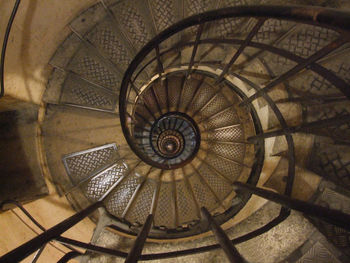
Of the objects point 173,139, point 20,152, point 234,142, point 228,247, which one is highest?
point 20,152

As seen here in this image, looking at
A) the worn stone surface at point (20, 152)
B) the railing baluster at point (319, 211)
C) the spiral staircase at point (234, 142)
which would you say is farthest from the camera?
the worn stone surface at point (20, 152)

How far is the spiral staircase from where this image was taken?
8.77ft

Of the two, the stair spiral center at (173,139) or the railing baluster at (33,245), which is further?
the stair spiral center at (173,139)

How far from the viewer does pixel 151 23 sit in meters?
3.10

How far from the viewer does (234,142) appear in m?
4.75

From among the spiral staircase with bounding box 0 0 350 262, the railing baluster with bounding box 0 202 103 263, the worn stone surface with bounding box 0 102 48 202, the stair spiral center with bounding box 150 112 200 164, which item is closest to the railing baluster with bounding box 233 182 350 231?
the spiral staircase with bounding box 0 0 350 262

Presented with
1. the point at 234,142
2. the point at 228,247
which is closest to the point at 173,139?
the point at 234,142

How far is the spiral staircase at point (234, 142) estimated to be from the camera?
8.77 feet

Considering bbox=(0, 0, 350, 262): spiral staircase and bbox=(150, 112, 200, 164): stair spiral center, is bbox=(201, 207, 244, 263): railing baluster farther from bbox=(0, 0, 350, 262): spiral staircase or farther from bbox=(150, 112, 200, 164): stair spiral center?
bbox=(150, 112, 200, 164): stair spiral center

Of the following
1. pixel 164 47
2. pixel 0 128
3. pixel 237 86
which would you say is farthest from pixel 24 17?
pixel 237 86

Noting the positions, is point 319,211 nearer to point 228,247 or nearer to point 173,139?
point 228,247

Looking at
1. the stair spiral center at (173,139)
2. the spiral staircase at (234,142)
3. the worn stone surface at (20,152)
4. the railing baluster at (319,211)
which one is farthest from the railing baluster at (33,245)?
the stair spiral center at (173,139)

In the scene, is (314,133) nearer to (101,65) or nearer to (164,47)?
(164,47)

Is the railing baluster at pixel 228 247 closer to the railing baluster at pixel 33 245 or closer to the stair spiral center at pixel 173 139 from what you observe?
the railing baluster at pixel 33 245
